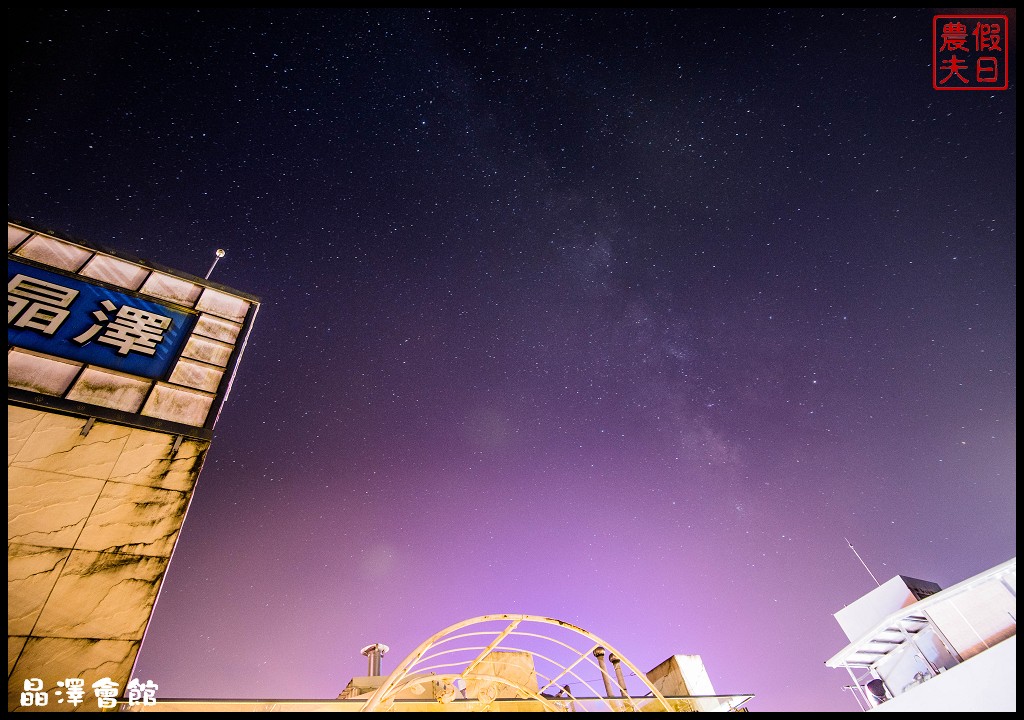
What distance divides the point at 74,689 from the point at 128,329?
5.40 metres

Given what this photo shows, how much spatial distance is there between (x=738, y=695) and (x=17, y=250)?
15.1 metres

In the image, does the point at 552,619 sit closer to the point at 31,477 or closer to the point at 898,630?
the point at 31,477

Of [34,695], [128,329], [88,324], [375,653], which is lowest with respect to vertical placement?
[34,695]

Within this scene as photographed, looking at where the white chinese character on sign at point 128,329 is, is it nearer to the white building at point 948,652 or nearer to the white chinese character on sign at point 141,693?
the white chinese character on sign at point 141,693

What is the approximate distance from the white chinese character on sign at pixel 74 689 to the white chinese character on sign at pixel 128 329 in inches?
187

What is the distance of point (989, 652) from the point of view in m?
12.9

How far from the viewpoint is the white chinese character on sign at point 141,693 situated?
5282 mm

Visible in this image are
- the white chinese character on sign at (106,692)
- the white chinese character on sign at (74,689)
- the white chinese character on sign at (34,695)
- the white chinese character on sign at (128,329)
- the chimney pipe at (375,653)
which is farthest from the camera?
the chimney pipe at (375,653)

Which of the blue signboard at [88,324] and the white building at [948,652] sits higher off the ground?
the blue signboard at [88,324]

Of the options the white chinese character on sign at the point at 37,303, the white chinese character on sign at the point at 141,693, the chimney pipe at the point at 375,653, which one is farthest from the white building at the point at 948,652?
the white chinese character on sign at the point at 37,303

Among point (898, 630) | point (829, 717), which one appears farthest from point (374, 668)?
point (898, 630)

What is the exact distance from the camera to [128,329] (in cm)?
772

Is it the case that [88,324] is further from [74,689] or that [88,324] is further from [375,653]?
[375,653]

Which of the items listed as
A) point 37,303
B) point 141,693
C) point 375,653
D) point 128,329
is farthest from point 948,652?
point 37,303
